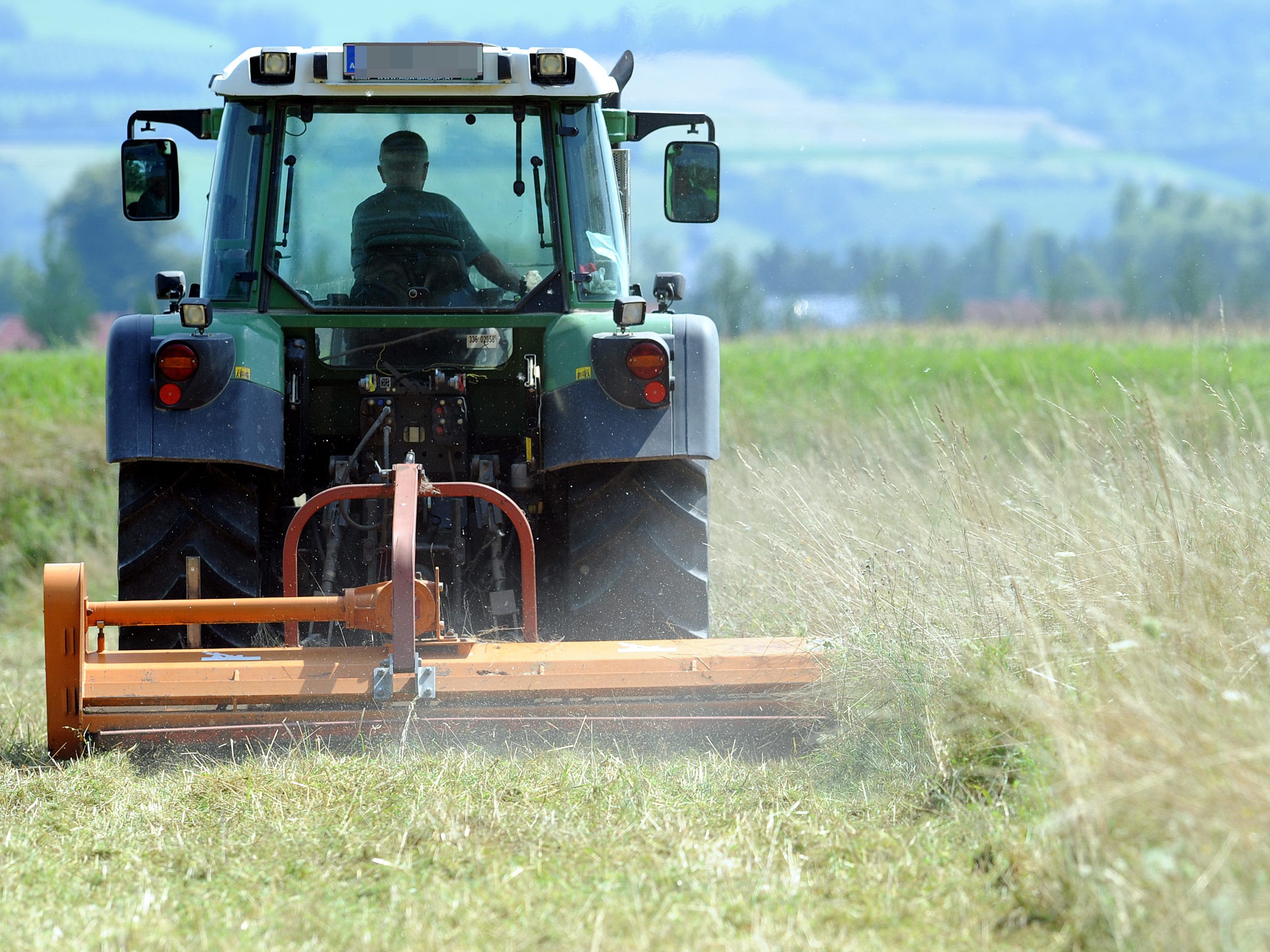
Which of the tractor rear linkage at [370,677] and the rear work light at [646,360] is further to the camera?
the rear work light at [646,360]

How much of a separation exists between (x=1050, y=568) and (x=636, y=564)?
127 centimetres

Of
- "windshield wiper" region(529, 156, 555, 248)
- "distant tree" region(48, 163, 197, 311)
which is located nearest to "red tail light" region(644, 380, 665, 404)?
"windshield wiper" region(529, 156, 555, 248)

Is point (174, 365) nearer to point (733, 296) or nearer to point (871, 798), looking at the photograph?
point (871, 798)

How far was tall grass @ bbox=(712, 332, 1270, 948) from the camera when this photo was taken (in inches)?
93.0

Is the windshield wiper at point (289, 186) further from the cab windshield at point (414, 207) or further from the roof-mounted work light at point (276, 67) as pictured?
the roof-mounted work light at point (276, 67)

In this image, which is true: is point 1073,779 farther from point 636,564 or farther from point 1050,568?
point 636,564

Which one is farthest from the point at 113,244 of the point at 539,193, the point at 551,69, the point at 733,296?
the point at 551,69

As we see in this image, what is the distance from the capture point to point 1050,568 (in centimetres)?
432

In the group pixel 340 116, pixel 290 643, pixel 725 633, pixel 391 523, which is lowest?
pixel 725 633

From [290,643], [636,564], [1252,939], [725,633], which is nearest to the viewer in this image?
[1252,939]

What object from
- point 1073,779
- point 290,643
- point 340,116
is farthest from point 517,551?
point 1073,779

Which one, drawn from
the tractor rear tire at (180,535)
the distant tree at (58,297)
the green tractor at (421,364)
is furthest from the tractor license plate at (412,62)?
the distant tree at (58,297)

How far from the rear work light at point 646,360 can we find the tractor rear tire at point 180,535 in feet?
4.27

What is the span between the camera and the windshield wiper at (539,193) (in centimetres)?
496
